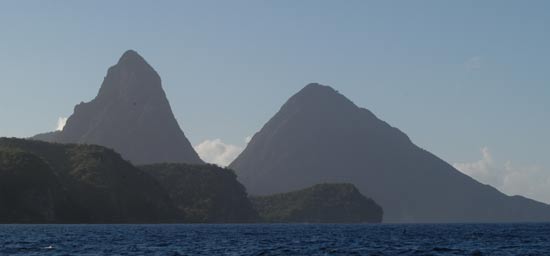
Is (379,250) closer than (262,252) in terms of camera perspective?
No

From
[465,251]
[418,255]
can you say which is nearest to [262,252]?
[418,255]

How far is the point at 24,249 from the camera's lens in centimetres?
9862

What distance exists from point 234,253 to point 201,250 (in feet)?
25.0

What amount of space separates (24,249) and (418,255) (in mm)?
42689

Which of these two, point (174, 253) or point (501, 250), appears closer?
point (174, 253)

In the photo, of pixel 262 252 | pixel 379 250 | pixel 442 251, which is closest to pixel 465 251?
pixel 442 251

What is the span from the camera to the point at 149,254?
9406cm

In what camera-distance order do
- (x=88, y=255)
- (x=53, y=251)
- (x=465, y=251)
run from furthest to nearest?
(x=465, y=251) < (x=53, y=251) < (x=88, y=255)

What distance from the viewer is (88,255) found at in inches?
3580

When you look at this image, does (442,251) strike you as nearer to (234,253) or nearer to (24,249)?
(234,253)

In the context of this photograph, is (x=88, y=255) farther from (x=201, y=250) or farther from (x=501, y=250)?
(x=501, y=250)

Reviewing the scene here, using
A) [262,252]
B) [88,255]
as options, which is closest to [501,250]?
[262,252]

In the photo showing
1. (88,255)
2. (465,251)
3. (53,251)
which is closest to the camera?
(88,255)

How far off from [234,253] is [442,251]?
78.1 ft
